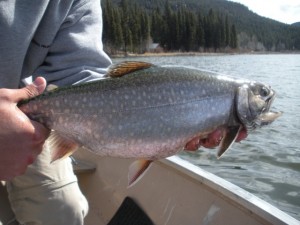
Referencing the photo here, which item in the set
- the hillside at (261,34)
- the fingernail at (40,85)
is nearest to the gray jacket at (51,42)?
the fingernail at (40,85)

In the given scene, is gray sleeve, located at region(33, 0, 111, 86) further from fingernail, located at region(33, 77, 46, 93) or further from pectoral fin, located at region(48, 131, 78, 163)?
pectoral fin, located at region(48, 131, 78, 163)

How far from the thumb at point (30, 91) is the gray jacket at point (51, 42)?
53 centimetres

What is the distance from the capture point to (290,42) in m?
148

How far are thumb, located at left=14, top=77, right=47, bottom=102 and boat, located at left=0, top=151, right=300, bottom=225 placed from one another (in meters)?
1.42

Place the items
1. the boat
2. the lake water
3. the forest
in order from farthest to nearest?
the forest → the lake water → the boat

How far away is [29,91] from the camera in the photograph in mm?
2195

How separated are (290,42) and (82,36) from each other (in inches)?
6098

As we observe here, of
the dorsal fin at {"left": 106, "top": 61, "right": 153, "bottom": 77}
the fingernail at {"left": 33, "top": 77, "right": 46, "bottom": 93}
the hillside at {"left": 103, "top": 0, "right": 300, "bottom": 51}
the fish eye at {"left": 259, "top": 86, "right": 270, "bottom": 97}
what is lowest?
the hillside at {"left": 103, "top": 0, "right": 300, "bottom": 51}

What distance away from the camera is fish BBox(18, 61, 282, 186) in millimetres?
2139

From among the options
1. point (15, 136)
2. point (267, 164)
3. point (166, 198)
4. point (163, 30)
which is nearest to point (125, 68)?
point (15, 136)

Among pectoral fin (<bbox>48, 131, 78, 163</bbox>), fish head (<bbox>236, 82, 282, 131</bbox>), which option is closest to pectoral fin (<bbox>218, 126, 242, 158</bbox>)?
fish head (<bbox>236, 82, 282, 131</bbox>)

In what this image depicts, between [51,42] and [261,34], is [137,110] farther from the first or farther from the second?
[261,34]

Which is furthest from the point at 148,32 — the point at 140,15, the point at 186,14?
the point at 186,14

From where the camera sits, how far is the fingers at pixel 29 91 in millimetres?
2119
